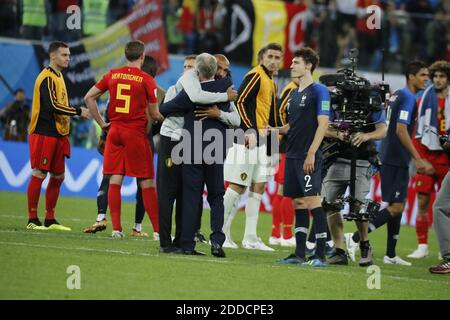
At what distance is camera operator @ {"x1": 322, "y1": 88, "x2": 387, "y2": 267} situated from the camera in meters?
12.5

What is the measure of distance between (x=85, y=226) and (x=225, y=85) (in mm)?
4328

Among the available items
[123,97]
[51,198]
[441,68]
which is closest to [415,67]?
[441,68]

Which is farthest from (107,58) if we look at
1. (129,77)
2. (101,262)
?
(101,262)

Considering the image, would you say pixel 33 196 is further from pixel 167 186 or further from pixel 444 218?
pixel 444 218

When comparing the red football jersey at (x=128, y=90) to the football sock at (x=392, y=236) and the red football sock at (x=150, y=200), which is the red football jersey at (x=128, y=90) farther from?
the football sock at (x=392, y=236)

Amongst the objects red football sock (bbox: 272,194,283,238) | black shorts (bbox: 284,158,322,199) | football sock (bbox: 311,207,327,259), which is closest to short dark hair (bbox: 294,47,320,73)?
black shorts (bbox: 284,158,322,199)

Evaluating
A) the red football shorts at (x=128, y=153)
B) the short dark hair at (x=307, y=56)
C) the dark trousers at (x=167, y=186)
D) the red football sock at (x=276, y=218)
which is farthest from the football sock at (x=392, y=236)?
the red football shorts at (x=128, y=153)

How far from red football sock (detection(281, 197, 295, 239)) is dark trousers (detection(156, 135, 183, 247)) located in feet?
11.2

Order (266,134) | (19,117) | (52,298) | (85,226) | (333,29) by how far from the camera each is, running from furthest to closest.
Answer: 1. (333,29)
2. (19,117)
3. (85,226)
4. (266,134)
5. (52,298)

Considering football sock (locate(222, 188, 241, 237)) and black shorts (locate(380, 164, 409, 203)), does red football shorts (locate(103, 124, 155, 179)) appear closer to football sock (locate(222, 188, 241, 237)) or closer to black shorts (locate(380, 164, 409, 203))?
football sock (locate(222, 188, 241, 237))

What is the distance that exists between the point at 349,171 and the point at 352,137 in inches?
26.2

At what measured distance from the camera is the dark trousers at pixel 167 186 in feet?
39.3

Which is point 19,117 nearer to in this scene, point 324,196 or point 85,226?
point 85,226

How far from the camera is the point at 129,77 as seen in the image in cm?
1341
